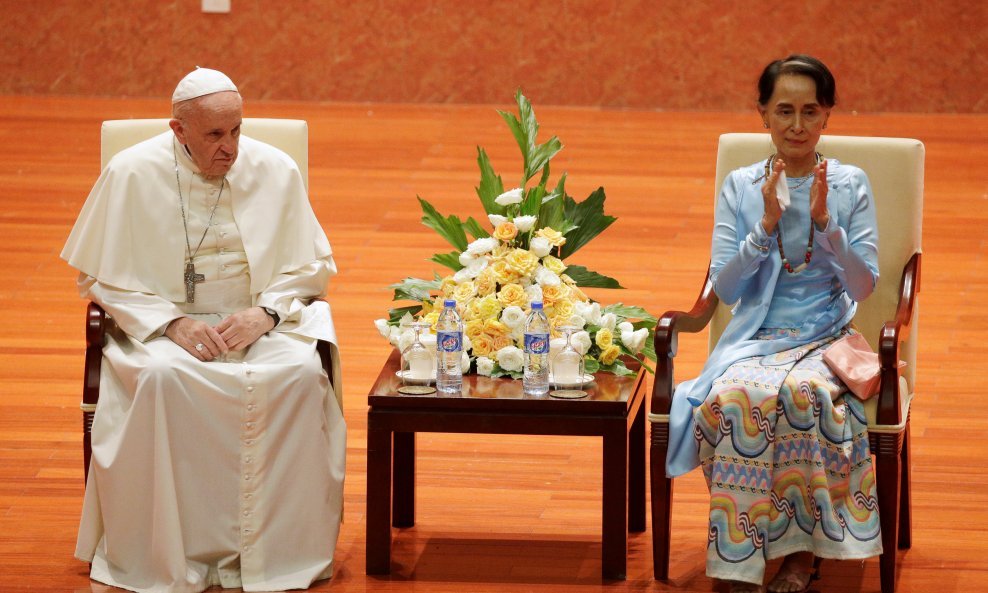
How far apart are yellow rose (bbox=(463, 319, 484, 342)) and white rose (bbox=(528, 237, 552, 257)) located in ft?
0.81

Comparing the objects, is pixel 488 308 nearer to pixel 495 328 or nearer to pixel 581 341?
pixel 495 328

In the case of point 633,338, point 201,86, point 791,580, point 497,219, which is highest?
point 201,86

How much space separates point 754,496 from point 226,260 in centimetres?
148

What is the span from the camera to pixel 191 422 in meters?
3.84

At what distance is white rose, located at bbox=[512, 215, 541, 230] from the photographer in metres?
4.11

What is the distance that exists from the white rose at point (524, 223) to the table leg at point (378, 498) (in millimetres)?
655

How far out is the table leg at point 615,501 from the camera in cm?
377

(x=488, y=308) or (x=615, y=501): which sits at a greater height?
(x=488, y=308)

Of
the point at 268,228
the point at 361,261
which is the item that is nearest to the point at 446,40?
the point at 361,261

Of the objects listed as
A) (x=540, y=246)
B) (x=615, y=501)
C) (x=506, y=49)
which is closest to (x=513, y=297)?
(x=540, y=246)

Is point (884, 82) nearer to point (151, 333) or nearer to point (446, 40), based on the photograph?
point (446, 40)

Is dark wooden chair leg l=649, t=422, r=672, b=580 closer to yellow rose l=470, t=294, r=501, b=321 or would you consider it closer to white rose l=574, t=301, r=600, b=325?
white rose l=574, t=301, r=600, b=325

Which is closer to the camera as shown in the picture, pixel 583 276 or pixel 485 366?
pixel 485 366

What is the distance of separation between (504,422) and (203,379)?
2.41 feet
